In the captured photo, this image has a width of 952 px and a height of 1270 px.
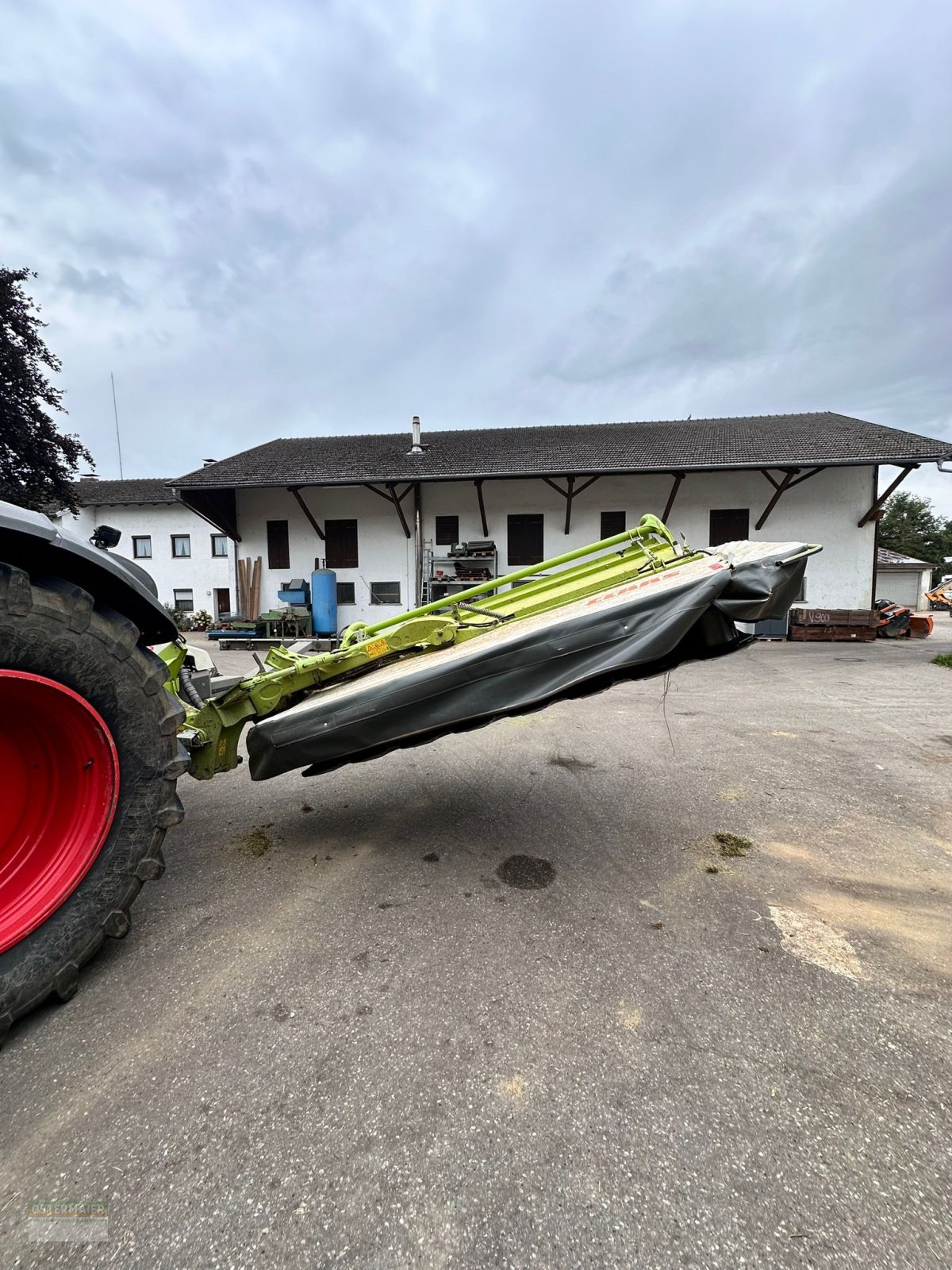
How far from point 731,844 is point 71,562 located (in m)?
3.05

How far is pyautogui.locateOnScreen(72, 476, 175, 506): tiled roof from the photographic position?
A: 2097cm

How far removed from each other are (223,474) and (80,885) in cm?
1541

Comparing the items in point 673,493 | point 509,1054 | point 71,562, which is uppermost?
point 673,493

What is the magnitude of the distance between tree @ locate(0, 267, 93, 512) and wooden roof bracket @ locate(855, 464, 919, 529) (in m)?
20.1

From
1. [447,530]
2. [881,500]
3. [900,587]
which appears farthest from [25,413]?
[900,587]

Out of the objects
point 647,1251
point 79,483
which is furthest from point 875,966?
point 79,483

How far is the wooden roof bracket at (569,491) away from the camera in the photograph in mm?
13742

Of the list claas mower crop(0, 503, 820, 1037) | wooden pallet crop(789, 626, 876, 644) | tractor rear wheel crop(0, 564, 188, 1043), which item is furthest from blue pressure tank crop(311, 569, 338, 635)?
tractor rear wheel crop(0, 564, 188, 1043)

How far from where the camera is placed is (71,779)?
5.72ft

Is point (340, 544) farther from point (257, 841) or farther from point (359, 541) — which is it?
point (257, 841)

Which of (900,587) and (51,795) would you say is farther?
(900,587)

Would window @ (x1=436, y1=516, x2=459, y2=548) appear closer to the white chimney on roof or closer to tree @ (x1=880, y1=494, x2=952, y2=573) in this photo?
the white chimney on roof

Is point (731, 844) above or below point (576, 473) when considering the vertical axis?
below

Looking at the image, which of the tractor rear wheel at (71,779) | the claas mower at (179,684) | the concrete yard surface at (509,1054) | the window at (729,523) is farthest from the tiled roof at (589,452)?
the tractor rear wheel at (71,779)
